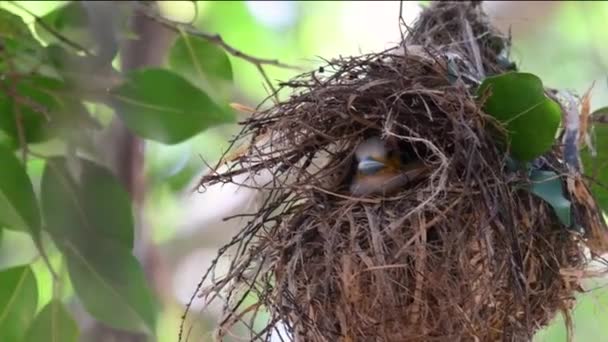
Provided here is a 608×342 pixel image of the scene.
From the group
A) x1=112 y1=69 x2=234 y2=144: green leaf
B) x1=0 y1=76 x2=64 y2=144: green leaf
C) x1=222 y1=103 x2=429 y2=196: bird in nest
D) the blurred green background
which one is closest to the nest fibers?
x1=222 y1=103 x2=429 y2=196: bird in nest

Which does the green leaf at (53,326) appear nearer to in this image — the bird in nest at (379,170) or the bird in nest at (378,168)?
the bird in nest at (378,168)

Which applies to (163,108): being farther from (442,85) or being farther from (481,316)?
(481,316)

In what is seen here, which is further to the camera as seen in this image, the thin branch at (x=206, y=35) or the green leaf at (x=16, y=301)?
the thin branch at (x=206, y=35)

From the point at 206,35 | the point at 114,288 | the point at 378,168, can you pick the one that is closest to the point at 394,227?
the point at 378,168

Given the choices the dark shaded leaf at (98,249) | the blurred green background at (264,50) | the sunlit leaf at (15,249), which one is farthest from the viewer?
the blurred green background at (264,50)

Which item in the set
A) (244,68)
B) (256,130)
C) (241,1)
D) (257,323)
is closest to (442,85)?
(256,130)

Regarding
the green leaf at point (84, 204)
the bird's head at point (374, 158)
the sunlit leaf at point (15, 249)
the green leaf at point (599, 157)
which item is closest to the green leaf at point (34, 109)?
the green leaf at point (84, 204)

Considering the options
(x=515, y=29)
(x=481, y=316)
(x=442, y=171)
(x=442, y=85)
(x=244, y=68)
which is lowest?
A: (x=481, y=316)

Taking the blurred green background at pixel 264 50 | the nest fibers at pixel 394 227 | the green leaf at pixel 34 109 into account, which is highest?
the blurred green background at pixel 264 50
